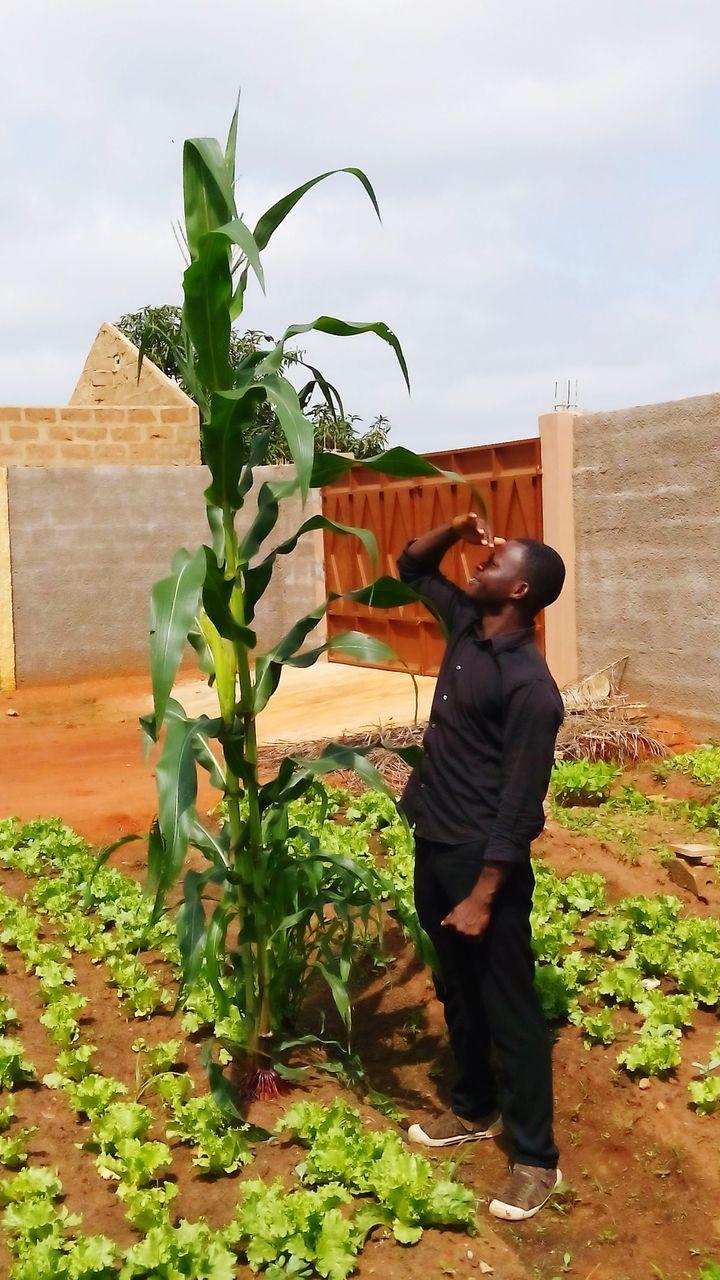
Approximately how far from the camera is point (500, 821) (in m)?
3.16

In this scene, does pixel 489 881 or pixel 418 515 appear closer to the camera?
pixel 489 881

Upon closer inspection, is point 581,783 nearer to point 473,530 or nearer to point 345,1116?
point 473,530

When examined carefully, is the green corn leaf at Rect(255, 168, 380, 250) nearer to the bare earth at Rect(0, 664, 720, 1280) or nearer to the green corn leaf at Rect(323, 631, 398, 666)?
the green corn leaf at Rect(323, 631, 398, 666)

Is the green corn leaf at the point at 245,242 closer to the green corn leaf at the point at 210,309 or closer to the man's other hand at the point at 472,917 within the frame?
the green corn leaf at the point at 210,309

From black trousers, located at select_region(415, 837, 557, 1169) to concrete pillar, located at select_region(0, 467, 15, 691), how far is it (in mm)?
9572

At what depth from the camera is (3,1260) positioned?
9.45 feet

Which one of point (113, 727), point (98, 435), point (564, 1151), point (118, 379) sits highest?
point (118, 379)

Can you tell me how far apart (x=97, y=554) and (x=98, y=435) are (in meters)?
1.43

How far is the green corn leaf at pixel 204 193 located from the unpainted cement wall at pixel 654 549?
5.37m

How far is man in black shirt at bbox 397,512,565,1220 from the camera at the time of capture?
3170mm

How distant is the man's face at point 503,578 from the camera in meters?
3.29

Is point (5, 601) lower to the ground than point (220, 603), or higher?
lower

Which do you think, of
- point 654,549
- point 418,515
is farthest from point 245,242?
point 418,515

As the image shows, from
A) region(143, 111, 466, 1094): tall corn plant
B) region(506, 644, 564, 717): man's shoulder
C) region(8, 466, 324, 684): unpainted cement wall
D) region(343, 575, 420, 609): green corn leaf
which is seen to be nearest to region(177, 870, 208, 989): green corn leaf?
region(143, 111, 466, 1094): tall corn plant
